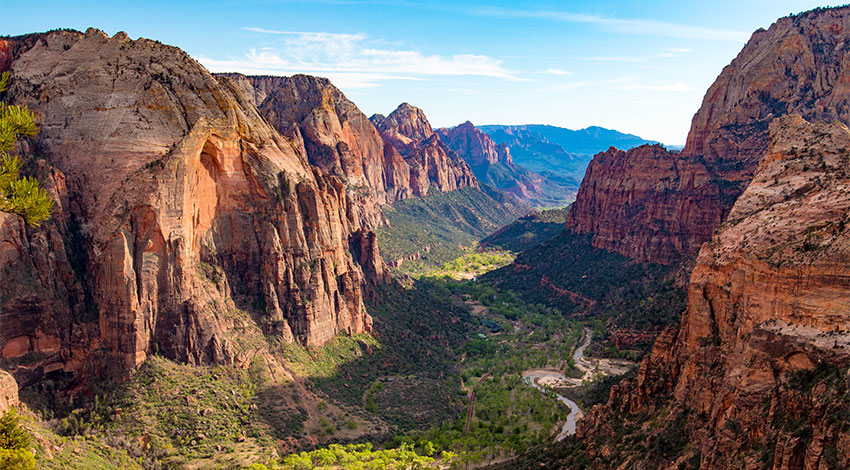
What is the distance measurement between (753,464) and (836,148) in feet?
101

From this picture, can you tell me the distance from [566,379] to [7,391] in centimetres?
7336

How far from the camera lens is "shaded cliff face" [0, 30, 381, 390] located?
2333 inches

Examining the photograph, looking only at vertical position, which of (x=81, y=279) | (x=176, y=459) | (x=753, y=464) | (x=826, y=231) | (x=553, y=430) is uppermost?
(x=826, y=231)

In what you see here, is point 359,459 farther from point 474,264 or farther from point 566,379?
point 474,264

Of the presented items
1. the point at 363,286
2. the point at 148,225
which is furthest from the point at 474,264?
the point at 148,225

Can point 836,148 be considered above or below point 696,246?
above

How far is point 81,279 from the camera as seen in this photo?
2418 inches

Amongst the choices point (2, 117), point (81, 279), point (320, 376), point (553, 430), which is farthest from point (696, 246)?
point (2, 117)

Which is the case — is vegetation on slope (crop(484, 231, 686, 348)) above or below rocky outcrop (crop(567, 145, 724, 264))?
below

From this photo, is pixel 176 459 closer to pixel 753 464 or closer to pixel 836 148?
pixel 753 464

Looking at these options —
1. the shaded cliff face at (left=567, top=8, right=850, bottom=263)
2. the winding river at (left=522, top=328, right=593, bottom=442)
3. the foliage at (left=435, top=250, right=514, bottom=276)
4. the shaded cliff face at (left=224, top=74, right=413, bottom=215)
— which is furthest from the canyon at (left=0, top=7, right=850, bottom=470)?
the foliage at (left=435, top=250, right=514, bottom=276)

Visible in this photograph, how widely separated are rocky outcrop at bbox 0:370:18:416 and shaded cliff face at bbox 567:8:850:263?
4201 inches

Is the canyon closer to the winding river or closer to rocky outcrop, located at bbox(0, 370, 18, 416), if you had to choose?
rocky outcrop, located at bbox(0, 370, 18, 416)

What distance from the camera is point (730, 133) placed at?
125500 millimetres
